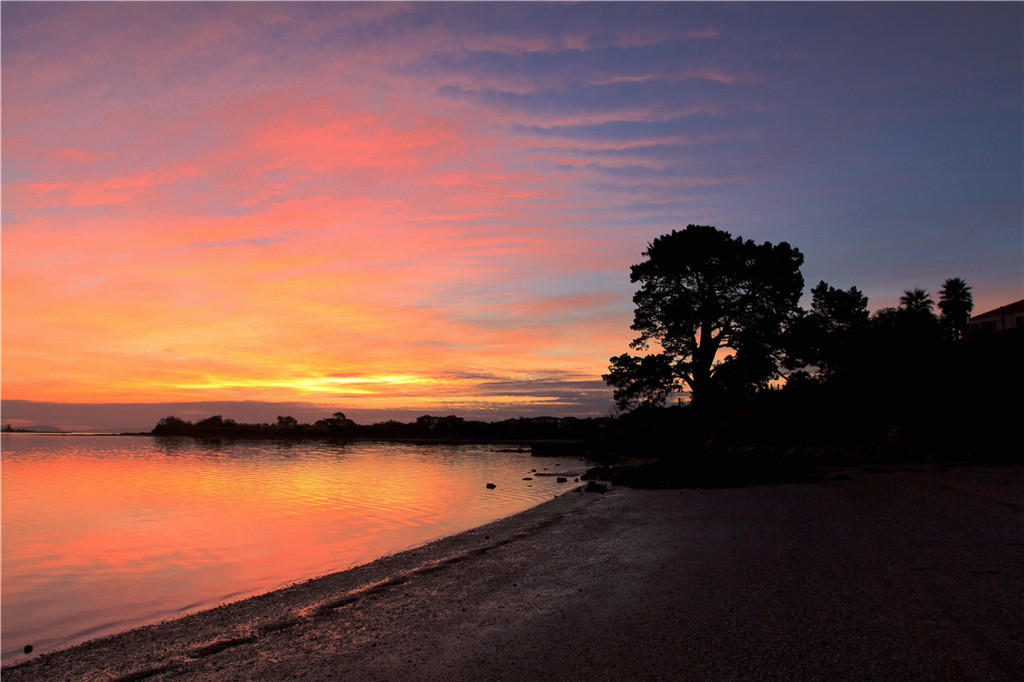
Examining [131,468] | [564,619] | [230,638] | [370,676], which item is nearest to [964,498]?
[564,619]

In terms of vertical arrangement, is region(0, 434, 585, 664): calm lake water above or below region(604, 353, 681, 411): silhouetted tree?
below

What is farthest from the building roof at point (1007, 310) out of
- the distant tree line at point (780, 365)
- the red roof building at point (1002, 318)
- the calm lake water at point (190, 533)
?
the calm lake water at point (190, 533)

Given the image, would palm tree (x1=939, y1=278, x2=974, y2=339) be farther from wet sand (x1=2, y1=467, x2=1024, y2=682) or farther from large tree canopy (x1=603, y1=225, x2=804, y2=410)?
wet sand (x1=2, y1=467, x2=1024, y2=682)

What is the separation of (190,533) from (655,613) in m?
16.4

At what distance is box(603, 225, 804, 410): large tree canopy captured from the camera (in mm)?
34656

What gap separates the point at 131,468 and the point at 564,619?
160 feet

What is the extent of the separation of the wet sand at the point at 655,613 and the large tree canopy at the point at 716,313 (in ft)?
72.0

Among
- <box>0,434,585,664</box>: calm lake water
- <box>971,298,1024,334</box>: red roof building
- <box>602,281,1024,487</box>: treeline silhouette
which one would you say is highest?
<box>971,298,1024,334</box>: red roof building

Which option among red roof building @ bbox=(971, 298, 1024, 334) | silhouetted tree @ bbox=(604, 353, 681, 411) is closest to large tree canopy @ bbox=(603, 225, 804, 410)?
silhouetted tree @ bbox=(604, 353, 681, 411)

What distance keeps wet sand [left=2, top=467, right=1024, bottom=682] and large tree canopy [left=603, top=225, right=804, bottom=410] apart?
21934mm

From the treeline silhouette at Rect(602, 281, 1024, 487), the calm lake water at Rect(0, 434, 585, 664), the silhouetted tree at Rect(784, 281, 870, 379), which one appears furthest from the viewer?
the silhouetted tree at Rect(784, 281, 870, 379)

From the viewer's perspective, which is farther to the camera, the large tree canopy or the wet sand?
the large tree canopy

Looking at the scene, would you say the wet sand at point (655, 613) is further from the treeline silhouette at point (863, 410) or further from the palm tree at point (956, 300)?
the palm tree at point (956, 300)

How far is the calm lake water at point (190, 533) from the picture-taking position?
10961mm
